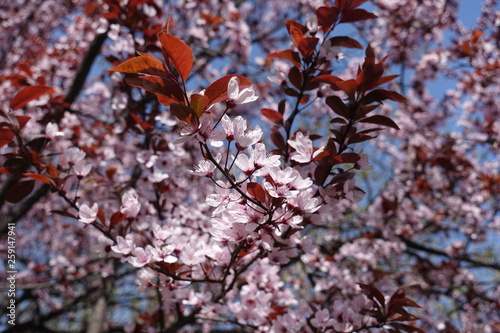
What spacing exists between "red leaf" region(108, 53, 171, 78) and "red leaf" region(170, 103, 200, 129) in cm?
10

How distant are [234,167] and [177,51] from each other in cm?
187

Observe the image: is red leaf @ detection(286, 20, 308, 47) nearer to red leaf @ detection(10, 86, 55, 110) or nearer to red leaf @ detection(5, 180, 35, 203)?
red leaf @ detection(10, 86, 55, 110)

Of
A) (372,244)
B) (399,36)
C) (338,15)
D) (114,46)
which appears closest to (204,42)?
(114,46)

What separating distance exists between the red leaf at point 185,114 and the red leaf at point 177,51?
79 mm

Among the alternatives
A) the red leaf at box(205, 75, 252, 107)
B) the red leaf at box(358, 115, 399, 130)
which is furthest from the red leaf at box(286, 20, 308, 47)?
the red leaf at box(205, 75, 252, 107)

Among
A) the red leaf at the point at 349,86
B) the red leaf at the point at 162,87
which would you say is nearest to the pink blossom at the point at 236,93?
the red leaf at the point at 162,87

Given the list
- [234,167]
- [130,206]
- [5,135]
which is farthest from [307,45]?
[234,167]

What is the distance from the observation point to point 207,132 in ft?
2.64

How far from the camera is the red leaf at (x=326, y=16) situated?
118 cm

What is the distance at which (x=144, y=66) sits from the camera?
2.55 feet

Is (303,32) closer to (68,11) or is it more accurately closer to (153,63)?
(153,63)

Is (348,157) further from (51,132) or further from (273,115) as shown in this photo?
(51,132)

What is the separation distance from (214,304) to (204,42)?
213 centimetres

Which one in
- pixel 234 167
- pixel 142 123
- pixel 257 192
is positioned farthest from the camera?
pixel 234 167
